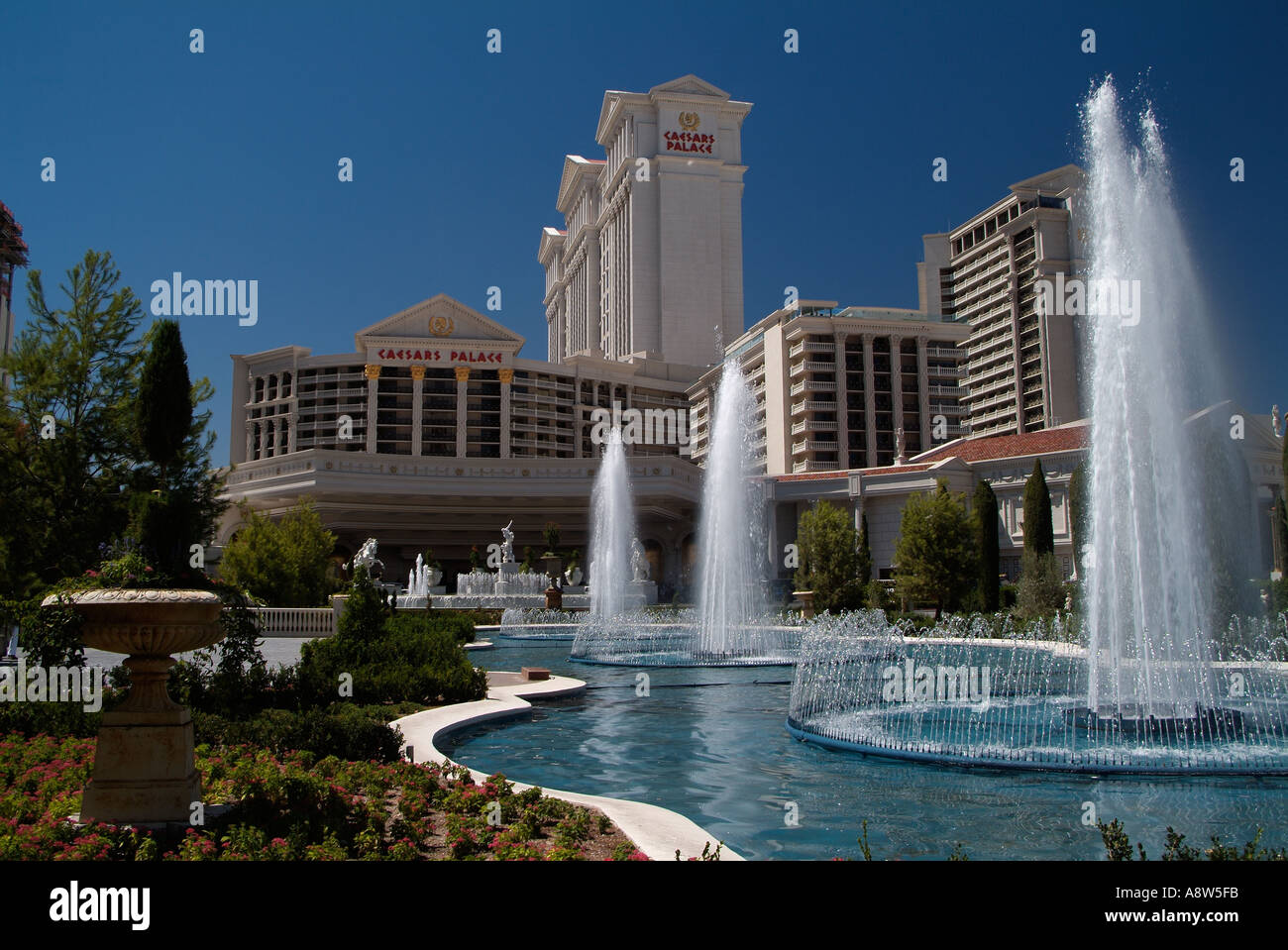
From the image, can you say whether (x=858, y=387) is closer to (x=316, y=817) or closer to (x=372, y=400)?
(x=372, y=400)

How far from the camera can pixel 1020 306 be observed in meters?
97.4

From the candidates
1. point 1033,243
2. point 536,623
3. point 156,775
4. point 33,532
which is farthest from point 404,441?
point 156,775

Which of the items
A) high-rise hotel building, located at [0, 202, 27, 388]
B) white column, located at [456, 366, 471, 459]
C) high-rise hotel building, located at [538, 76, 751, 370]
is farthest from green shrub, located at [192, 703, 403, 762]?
high-rise hotel building, located at [538, 76, 751, 370]

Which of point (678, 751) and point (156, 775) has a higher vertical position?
point (156, 775)

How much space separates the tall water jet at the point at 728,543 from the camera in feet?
85.3

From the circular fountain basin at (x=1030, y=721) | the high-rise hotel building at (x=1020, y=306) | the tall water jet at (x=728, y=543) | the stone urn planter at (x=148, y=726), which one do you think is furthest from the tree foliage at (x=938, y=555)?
the high-rise hotel building at (x=1020, y=306)

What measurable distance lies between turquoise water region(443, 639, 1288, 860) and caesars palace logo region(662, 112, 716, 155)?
3847 inches

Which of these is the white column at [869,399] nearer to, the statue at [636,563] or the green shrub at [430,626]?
the statue at [636,563]

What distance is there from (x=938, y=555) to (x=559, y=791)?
2751 centimetres

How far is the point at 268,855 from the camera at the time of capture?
5656 millimetres

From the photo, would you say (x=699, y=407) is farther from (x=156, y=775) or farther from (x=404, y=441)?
(x=156, y=775)

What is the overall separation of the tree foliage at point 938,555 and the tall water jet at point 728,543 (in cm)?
739

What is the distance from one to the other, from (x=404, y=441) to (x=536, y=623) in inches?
2238

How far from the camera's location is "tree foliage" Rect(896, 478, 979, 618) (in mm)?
33875
